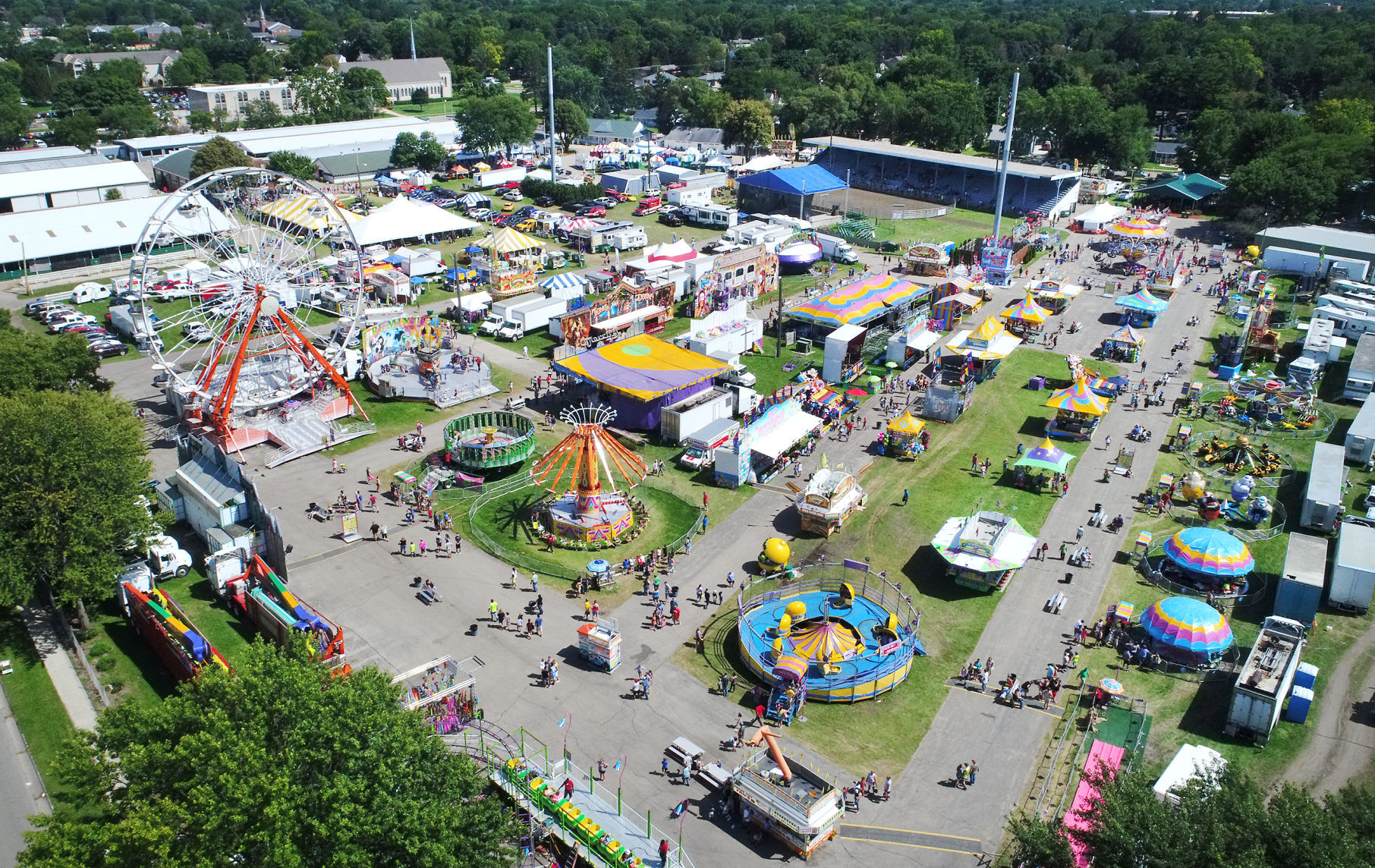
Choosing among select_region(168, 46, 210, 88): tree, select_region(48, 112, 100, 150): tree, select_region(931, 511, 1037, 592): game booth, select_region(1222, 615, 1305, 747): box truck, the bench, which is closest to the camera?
the bench

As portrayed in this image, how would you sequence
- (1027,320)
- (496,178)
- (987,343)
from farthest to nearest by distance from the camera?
(496,178)
(1027,320)
(987,343)

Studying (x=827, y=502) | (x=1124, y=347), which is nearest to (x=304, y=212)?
(x=827, y=502)

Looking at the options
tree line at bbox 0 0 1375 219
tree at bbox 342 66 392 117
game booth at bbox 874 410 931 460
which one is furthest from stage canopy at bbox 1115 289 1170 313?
tree at bbox 342 66 392 117

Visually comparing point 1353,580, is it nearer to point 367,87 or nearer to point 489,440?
point 489,440

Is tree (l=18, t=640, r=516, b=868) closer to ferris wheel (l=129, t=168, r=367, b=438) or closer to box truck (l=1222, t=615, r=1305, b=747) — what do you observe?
box truck (l=1222, t=615, r=1305, b=747)

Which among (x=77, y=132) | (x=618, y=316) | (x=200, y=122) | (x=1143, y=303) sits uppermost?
(x=200, y=122)

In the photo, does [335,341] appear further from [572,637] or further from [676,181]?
[676,181]

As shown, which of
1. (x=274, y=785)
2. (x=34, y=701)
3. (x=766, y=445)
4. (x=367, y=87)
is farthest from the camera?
(x=367, y=87)
